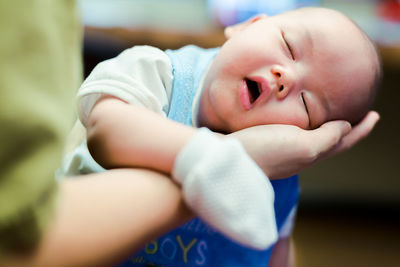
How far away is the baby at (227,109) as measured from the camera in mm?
482

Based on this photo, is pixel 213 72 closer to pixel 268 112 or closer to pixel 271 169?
pixel 268 112

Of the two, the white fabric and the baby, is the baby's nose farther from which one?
the white fabric

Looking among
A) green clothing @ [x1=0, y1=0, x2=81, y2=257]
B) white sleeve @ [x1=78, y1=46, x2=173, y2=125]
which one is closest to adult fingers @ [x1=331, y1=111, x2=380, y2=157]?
white sleeve @ [x1=78, y1=46, x2=173, y2=125]

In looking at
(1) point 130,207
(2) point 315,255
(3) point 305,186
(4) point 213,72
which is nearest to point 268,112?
(4) point 213,72

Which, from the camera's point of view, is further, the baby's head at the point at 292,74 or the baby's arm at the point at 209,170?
the baby's head at the point at 292,74

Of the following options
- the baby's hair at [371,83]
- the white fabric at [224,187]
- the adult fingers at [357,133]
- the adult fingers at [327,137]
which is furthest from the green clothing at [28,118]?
the baby's hair at [371,83]

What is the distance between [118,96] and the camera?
618 mm

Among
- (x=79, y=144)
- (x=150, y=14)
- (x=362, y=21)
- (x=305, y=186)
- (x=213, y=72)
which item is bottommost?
(x=305, y=186)

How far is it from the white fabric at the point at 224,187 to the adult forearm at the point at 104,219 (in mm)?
26

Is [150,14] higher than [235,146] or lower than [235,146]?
lower

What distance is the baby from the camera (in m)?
0.48

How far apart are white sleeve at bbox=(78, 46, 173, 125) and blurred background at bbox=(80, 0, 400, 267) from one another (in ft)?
4.33

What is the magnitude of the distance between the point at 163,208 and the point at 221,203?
0.06 meters

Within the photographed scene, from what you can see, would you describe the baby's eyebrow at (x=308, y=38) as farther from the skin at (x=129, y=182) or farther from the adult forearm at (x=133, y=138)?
the adult forearm at (x=133, y=138)
